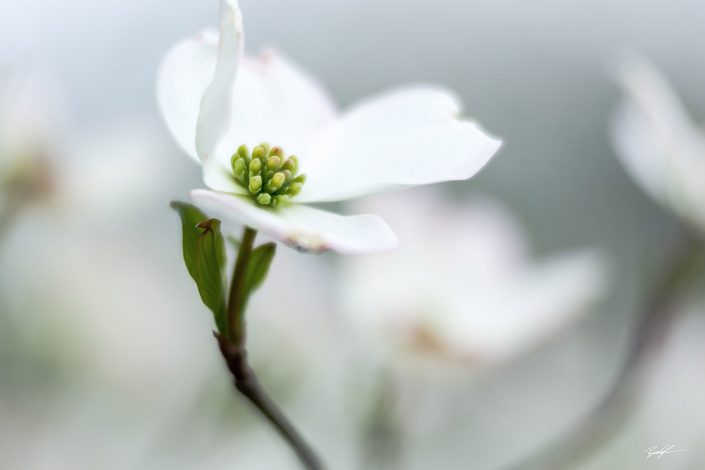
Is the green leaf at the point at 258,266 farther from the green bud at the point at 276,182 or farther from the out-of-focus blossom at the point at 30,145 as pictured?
the out-of-focus blossom at the point at 30,145

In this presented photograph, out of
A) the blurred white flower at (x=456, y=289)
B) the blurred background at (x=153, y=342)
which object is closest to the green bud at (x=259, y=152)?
the blurred background at (x=153, y=342)

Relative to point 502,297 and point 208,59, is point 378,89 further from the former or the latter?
point 208,59

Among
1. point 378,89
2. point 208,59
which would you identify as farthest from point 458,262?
point 378,89

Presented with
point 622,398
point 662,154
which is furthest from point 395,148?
point 662,154

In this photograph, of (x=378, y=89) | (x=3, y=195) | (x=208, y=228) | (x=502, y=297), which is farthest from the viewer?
(x=378, y=89)

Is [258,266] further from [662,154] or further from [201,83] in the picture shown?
[662,154]

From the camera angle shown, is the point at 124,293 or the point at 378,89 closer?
the point at 124,293

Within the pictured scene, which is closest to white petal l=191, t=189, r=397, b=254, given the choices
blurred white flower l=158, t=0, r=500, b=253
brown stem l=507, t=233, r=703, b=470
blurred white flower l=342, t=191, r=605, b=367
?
blurred white flower l=158, t=0, r=500, b=253
